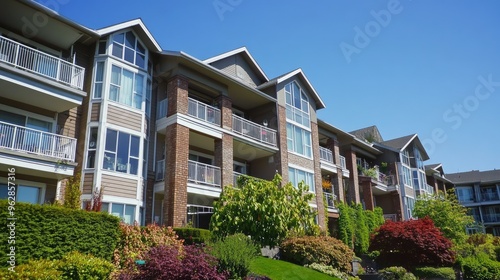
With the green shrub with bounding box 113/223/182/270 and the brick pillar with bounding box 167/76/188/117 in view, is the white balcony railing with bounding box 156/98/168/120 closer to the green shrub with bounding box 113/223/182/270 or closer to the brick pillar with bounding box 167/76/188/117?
the brick pillar with bounding box 167/76/188/117

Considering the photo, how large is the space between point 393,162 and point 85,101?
3129 centimetres

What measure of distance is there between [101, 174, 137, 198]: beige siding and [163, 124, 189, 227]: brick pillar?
5.26 ft

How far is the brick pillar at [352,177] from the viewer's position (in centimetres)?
3336

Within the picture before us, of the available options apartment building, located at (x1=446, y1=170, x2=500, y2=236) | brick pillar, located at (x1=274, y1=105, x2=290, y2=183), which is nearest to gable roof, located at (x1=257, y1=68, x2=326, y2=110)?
brick pillar, located at (x1=274, y1=105, x2=290, y2=183)

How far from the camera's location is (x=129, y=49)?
2023 cm

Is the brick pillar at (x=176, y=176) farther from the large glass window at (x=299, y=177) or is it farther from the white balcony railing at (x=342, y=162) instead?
the white balcony railing at (x=342, y=162)

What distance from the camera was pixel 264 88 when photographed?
27.4 m

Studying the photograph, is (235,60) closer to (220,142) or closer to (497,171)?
(220,142)

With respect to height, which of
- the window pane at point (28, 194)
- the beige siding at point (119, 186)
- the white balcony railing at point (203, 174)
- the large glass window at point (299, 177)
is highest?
the large glass window at point (299, 177)

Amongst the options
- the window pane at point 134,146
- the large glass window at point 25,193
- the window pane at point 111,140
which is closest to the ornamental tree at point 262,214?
the window pane at point 134,146

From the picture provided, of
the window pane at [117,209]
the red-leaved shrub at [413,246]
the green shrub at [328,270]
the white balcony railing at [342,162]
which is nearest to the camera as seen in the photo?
the window pane at [117,209]

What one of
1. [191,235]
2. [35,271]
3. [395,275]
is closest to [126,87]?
[191,235]

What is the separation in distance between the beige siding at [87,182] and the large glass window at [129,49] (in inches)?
246

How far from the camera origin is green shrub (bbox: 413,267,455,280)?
20922mm
